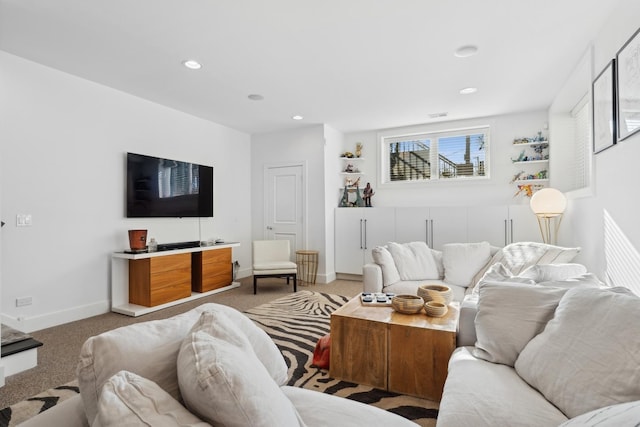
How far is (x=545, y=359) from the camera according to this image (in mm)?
1329

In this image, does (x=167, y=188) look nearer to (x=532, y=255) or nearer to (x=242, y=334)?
(x=242, y=334)

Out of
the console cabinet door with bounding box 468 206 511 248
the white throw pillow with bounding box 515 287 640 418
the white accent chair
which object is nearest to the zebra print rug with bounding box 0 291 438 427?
the white accent chair

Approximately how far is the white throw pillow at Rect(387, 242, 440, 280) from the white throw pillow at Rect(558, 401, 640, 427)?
279 centimetres

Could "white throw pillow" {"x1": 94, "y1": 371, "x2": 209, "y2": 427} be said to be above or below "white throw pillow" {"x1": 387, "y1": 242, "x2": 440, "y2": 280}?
above

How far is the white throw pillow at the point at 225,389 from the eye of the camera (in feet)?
2.49

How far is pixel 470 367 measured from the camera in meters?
1.54

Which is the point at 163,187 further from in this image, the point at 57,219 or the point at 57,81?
the point at 57,81

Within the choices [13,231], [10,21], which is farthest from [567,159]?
[13,231]

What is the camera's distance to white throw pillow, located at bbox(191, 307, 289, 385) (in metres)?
1.04

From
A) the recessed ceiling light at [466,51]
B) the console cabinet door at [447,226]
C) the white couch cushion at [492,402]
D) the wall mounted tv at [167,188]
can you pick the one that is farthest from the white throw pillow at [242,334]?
the console cabinet door at [447,226]

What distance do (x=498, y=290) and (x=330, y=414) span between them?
1.04 m

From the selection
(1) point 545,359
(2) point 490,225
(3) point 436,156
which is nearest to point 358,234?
(3) point 436,156

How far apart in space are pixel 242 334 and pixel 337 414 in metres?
0.46

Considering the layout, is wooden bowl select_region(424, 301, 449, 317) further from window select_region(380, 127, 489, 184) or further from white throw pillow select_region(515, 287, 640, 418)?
window select_region(380, 127, 489, 184)
